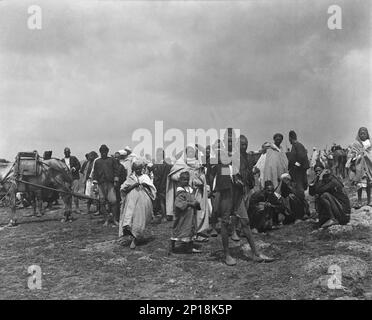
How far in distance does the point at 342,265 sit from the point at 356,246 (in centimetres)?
117

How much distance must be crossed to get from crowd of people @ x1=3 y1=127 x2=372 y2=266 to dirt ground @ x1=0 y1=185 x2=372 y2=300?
13.4 inches

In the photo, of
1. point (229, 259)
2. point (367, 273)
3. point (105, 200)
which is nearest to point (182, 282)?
point (229, 259)

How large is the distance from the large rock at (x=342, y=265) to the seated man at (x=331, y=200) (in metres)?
2.12

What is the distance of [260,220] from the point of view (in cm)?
865

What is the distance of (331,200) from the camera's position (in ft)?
27.0

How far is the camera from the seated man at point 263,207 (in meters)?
8.60

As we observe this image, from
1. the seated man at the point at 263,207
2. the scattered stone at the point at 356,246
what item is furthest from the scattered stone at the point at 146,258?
the scattered stone at the point at 356,246

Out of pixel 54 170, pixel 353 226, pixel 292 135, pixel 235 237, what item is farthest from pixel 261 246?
pixel 54 170

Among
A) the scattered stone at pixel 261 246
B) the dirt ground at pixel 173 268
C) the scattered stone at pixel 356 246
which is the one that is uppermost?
the scattered stone at pixel 356 246

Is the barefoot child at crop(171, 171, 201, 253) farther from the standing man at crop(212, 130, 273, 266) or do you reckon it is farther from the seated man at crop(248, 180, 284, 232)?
the seated man at crop(248, 180, 284, 232)

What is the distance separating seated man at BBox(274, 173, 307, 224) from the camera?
930 cm

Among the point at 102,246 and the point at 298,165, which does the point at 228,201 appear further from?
the point at 298,165

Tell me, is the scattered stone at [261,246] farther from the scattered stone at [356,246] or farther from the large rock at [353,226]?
the large rock at [353,226]
